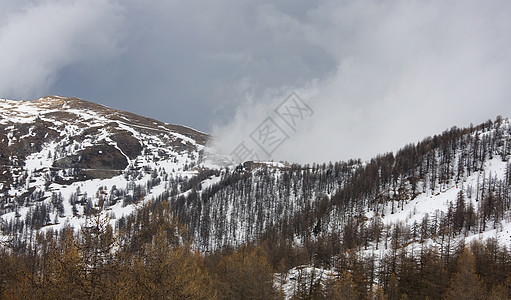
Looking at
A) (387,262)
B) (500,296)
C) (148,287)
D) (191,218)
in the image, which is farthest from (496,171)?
(148,287)

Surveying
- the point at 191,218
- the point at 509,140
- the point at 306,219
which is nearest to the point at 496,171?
the point at 509,140

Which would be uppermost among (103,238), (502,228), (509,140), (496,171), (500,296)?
(509,140)

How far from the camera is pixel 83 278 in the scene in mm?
15992

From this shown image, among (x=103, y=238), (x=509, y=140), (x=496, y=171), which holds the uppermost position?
(x=509, y=140)

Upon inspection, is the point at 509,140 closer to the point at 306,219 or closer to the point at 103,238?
the point at 306,219

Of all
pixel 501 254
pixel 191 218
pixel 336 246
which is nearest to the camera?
pixel 501 254

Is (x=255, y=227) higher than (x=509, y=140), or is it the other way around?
(x=509, y=140)

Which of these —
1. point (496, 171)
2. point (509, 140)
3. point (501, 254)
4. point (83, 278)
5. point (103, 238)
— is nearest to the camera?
point (83, 278)

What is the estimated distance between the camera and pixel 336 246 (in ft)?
387

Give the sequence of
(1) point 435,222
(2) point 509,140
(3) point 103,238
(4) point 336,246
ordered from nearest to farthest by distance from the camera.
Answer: (3) point 103,238
(4) point 336,246
(1) point 435,222
(2) point 509,140

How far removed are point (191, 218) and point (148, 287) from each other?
608 feet

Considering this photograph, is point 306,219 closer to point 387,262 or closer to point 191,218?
point 191,218

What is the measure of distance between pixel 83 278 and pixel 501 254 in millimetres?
89622

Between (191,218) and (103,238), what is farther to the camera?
(191,218)
